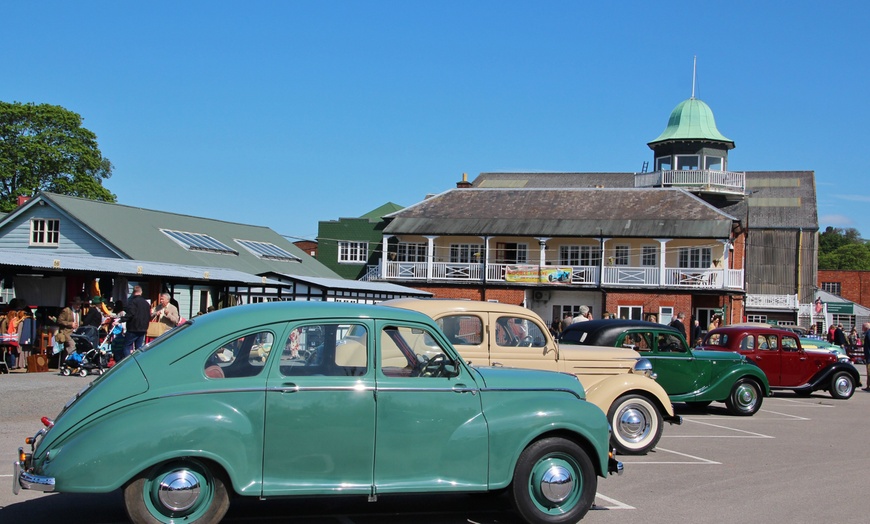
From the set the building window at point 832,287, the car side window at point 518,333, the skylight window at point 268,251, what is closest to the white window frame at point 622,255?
the skylight window at point 268,251

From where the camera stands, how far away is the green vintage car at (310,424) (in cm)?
616

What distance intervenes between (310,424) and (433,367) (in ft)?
3.70

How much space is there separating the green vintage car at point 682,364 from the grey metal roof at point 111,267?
33.7 feet

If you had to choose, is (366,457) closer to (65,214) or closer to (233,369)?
(233,369)

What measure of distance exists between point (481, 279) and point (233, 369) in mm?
40982

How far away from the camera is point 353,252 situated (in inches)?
2124

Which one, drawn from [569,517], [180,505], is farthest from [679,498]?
[180,505]

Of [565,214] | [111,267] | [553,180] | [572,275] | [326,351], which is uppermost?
[553,180]

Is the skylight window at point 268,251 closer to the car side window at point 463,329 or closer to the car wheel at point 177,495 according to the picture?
the car side window at point 463,329

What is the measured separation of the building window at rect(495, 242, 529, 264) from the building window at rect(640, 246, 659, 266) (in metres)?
6.28

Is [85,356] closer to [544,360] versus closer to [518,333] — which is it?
[518,333]

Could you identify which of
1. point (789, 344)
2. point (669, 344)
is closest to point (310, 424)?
point (669, 344)

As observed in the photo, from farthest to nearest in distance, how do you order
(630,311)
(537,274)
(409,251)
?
1. (409,251)
2. (537,274)
3. (630,311)

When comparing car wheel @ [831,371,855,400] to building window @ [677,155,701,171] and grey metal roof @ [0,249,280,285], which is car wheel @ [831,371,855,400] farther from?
building window @ [677,155,701,171]
